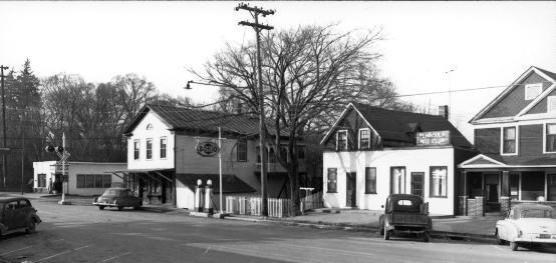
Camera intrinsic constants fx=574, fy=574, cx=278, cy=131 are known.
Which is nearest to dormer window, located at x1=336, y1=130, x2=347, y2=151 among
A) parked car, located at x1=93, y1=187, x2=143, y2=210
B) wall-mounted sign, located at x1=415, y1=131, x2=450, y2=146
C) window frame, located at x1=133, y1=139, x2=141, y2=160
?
wall-mounted sign, located at x1=415, y1=131, x2=450, y2=146

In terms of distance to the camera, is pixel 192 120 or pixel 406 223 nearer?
pixel 406 223

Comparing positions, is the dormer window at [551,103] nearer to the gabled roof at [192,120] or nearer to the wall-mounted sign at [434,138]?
the wall-mounted sign at [434,138]

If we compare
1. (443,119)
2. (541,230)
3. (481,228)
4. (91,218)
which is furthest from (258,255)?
(443,119)

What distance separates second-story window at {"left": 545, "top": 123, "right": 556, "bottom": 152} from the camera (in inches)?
1200

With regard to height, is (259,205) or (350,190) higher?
(350,190)

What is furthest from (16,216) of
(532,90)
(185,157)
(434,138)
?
(532,90)

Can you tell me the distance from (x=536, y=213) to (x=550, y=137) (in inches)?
523

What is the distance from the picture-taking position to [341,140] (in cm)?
3844

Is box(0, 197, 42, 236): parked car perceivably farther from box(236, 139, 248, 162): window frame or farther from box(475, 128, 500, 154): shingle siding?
box(475, 128, 500, 154): shingle siding

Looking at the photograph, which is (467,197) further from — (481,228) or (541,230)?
(541,230)

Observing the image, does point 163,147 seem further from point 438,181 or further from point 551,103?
point 551,103

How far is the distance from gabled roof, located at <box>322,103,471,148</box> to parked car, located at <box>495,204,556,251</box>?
16310 mm

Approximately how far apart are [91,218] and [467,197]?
20030mm

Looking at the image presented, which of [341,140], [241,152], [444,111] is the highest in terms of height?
[444,111]
